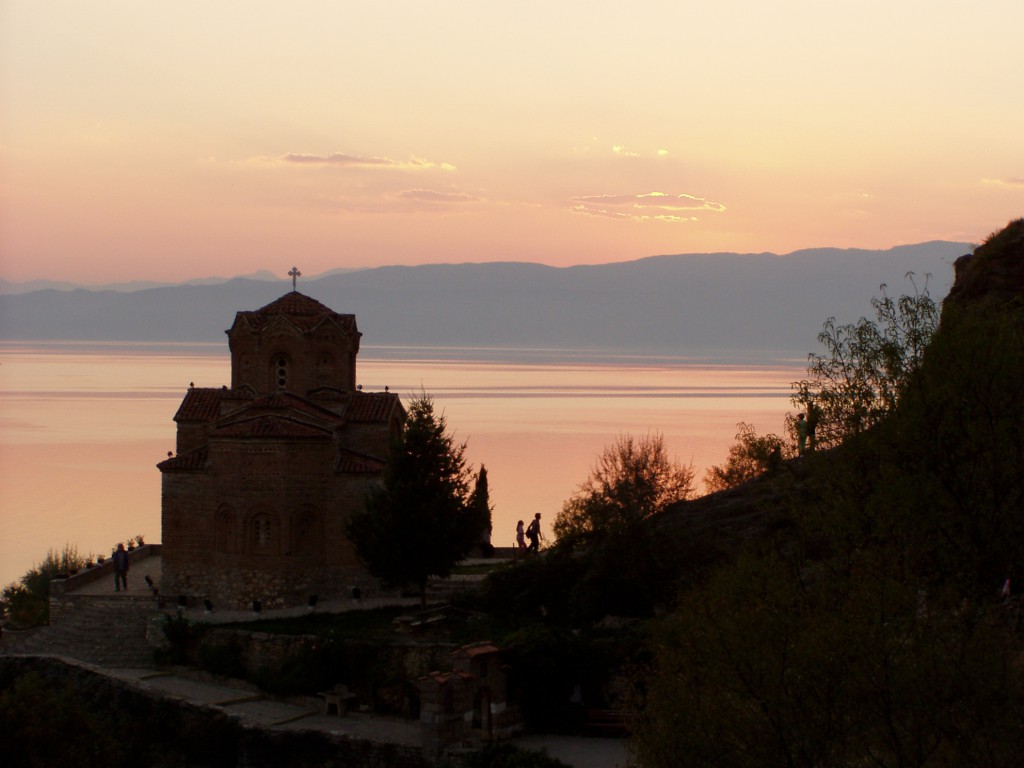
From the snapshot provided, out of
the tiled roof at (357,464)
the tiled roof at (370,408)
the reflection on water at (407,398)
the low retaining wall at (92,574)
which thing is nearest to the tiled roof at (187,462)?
the tiled roof at (357,464)

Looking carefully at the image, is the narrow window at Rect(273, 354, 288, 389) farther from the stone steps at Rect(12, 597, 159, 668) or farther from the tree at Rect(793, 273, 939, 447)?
the tree at Rect(793, 273, 939, 447)

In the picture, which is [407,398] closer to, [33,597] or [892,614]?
[33,597]

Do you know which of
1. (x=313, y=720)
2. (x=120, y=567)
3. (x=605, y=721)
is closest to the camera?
(x=605, y=721)

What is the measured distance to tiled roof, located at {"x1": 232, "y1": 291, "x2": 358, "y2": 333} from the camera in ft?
101

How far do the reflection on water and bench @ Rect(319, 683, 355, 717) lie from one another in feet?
88.1

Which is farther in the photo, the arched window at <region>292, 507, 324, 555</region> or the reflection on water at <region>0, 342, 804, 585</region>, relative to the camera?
the reflection on water at <region>0, 342, 804, 585</region>

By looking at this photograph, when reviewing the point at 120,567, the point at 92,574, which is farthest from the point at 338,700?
the point at 92,574

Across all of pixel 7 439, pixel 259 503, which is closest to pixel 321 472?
pixel 259 503

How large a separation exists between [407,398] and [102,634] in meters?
57.6

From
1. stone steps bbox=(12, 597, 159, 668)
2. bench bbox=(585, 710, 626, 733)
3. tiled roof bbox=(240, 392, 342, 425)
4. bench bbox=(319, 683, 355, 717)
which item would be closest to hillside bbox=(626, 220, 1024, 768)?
bench bbox=(585, 710, 626, 733)

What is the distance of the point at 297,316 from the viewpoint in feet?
102

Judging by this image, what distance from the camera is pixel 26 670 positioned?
84.1 ft

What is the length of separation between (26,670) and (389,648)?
7845 mm

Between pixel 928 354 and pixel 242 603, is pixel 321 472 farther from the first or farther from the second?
pixel 928 354
